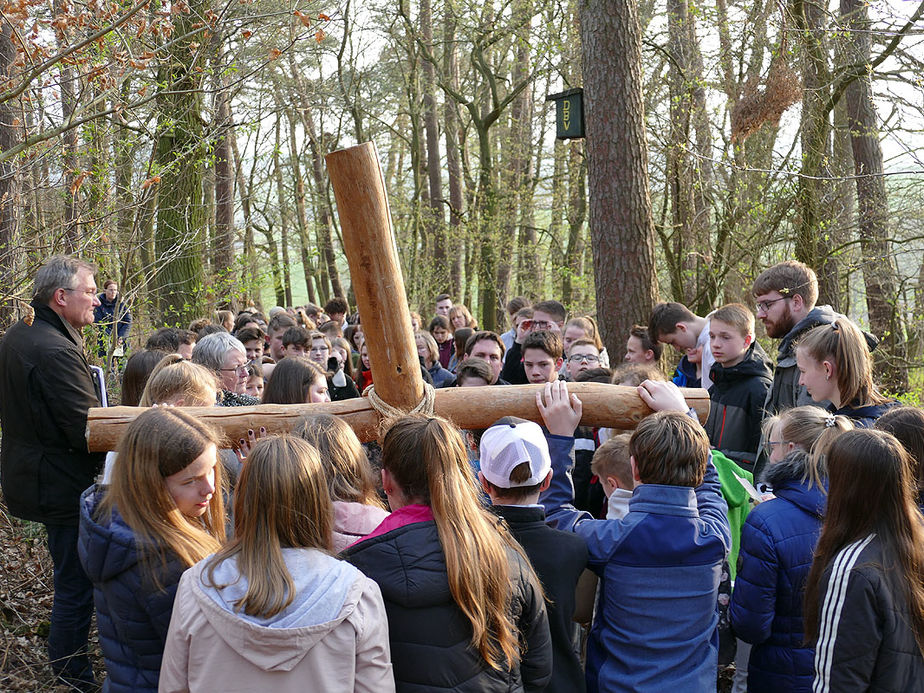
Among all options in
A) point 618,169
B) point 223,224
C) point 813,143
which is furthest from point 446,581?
point 223,224

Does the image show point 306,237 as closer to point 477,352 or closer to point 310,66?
point 310,66

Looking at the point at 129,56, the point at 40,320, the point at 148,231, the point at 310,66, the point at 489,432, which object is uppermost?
the point at 310,66

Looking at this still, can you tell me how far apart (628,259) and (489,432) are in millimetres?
5106

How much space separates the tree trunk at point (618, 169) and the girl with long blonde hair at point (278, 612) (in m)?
5.68

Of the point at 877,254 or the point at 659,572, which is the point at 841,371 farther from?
the point at 877,254

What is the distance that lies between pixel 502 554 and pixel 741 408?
10.2 feet

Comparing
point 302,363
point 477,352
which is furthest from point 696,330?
point 302,363

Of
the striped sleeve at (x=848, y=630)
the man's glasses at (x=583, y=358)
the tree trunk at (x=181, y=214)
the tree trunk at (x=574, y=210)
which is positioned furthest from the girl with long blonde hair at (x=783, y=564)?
the tree trunk at (x=574, y=210)

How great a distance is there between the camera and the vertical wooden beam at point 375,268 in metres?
2.98

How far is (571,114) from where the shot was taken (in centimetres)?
779

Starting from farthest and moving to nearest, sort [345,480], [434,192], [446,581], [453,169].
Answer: [453,169]
[434,192]
[345,480]
[446,581]

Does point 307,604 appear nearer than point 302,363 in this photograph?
Yes

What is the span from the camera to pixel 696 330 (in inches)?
232

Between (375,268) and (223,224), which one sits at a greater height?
(223,224)
